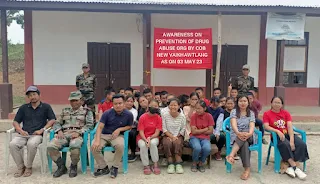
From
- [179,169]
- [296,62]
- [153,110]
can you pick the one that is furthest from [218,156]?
[296,62]

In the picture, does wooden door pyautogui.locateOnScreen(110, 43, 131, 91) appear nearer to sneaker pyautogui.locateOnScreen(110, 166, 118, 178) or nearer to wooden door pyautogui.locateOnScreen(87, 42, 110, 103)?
wooden door pyautogui.locateOnScreen(87, 42, 110, 103)

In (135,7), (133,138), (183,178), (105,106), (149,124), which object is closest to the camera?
(183,178)

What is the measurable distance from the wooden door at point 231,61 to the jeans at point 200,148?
5.21m

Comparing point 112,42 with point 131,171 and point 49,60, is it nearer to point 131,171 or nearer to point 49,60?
point 49,60

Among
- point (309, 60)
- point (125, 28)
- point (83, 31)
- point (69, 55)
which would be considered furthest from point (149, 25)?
point (309, 60)

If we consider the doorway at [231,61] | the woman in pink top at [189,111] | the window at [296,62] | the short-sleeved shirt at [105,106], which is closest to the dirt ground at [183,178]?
the woman in pink top at [189,111]

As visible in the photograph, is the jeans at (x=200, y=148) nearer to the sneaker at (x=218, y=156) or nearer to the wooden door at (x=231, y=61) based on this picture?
the sneaker at (x=218, y=156)

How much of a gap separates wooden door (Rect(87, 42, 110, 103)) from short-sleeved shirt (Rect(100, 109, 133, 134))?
4.84m

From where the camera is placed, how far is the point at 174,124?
4430mm

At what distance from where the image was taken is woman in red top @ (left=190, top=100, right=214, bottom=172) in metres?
4.25

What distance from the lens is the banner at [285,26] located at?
752 centimetres

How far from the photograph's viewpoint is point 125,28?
8.90 m

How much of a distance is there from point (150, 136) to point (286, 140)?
196cm

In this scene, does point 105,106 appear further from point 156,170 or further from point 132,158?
point 156,170
